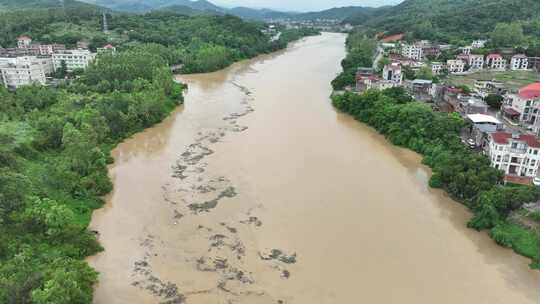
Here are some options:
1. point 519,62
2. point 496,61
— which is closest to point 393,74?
point 496,61

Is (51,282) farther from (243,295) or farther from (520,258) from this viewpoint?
(520,258)

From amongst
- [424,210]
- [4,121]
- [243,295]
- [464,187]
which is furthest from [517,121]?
[4,121]

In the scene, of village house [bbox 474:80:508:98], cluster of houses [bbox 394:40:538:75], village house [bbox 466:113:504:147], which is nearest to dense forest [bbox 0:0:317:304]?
village house [bbox 466:113:504:147]

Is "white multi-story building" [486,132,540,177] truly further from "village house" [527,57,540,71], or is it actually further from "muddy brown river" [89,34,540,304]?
"village house" [527,57,540,71]

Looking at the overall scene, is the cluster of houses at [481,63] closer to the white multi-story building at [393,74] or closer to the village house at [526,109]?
the white multi-story building at [393,74]

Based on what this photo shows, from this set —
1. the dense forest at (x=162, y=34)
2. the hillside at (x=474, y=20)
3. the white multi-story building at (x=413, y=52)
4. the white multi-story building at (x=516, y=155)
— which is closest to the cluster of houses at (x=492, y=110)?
the white multi-story building at (x=516, y=155)

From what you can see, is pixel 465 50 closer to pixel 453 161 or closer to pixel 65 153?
pixel 453 161
